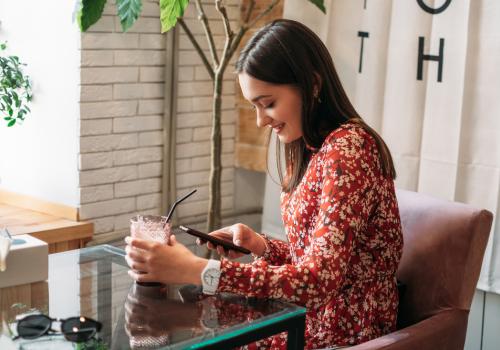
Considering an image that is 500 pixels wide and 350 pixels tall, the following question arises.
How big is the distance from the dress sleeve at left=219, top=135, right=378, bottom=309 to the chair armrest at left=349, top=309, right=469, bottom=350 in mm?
182

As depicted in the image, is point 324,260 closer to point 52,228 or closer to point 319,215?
Answer: point 319,215

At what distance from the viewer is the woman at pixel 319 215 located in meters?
1.55

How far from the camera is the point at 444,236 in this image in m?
1.85

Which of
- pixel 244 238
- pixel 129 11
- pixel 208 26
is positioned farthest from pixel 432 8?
pixel 244 238

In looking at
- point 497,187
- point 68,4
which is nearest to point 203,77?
point 68,4

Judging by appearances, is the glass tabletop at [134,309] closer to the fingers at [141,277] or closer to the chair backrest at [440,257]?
the fingers at [141,277]

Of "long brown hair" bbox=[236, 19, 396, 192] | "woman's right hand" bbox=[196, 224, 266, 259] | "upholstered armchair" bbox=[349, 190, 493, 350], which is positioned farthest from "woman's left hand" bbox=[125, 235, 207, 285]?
"upholstered armchair" bbox=[349, 190, 493, 350]

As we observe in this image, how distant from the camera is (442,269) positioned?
6.04 ft

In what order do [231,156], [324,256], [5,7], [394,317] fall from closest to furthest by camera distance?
[324,256], [394,317], [5,7], [231,156]

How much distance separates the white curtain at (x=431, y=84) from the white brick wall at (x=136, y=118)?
566 mm

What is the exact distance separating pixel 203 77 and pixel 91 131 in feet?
1.91

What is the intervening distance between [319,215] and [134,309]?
1.38 feet

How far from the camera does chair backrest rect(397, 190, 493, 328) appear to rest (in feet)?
5.98

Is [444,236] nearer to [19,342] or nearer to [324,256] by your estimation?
[324,256]
